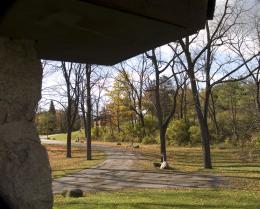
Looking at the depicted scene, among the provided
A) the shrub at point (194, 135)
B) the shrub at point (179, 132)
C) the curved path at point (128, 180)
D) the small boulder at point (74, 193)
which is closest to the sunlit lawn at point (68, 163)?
the curved path at point (128, 180)

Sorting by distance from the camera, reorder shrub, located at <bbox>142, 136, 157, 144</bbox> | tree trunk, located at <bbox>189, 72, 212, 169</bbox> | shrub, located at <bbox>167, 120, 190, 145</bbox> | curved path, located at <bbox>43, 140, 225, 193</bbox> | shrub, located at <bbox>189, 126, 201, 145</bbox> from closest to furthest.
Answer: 1. curved path, located at <bbox>43, 140, 225, 193</bbox>
2. tree trunk, located at <bbox>189, 72, 212, 169</bbox>
3. shrub, located at <bbox>189, 126, 201, 145</bbox>
4. shrub, located at <bbox>167, 120, 190, 145</bbox>
5. shrub, located at <bbox>142, 136, 157, 144</bbox>

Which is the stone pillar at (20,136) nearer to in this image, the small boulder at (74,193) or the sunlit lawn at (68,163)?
the small boulder at (74,193)

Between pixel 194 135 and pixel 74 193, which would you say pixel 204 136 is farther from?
pixel 194 135

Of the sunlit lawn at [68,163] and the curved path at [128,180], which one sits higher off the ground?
the sunlit lawn at [68,163]

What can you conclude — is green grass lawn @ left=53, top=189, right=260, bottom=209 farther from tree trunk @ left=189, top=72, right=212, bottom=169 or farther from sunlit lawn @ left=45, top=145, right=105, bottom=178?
tree trunk @ left=189, top=72, right=212, bottom=169

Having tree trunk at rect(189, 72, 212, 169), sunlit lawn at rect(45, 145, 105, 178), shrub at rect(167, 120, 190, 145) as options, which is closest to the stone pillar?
sunlit lawn at rect(45, 145, 105, 178)

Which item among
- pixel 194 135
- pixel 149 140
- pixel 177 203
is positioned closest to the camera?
pixel 177 203

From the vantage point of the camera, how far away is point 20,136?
2863mm

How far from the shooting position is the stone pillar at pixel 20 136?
8.96 ft

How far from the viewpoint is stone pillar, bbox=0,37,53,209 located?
2730 mm

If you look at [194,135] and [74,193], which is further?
[194,135]

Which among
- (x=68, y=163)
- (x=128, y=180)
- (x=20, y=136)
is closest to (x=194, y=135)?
(x=68, y=163)

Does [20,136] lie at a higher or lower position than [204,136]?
lower

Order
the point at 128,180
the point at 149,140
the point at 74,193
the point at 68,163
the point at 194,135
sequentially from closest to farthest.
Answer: the point at 74,193, the point at 128,180, the point at 68,163, the point at 194,135, the point at 149,140
